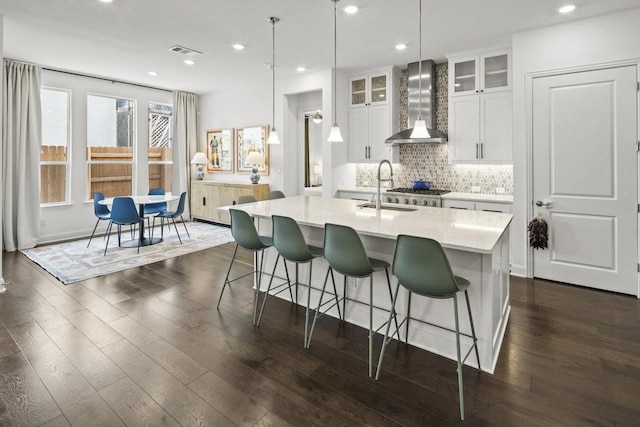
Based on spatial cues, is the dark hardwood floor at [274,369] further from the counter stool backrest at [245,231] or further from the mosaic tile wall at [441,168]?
the mosaic tile wall at [441,168]

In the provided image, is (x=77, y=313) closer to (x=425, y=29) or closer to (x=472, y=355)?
(x=472, y=355)

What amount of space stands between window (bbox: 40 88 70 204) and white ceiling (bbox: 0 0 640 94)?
61 cm

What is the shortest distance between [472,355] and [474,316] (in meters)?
0.27

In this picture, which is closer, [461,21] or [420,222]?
[420,222]

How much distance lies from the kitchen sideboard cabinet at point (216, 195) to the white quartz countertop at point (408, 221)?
125 inches

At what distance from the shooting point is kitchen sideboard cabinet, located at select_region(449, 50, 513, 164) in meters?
4.69

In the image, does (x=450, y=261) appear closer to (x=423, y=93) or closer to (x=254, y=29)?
(x=254, y=29)

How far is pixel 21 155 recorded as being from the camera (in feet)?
18.4

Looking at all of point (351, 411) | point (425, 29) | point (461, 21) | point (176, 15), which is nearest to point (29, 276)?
point (176, 15)

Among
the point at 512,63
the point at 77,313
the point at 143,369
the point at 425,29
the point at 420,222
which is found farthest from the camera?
the point at 512,63

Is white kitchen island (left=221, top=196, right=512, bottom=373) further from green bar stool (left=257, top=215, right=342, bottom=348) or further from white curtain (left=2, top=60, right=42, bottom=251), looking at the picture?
white curtain (left=2, top=60, right=42, bottom=251)

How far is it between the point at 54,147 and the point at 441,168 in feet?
21.4

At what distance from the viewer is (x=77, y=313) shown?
129 inches

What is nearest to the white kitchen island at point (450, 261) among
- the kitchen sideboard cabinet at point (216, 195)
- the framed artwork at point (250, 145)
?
the kitchen sideboard cabinet at point (216, 195)
